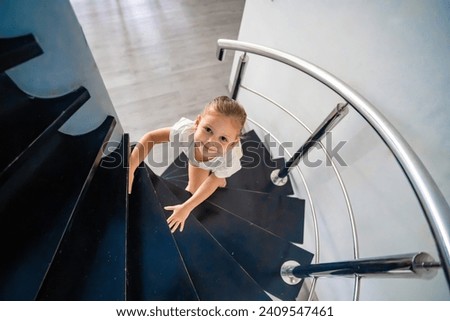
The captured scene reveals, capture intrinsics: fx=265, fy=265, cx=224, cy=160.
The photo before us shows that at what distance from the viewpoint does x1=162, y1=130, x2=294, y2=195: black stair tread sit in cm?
189

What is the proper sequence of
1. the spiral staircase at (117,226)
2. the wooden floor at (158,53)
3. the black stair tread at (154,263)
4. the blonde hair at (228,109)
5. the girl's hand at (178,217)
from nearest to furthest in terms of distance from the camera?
1. the spiral staircase at (117,226)
2. the black stair tread at (154,263)
3. the blonde hair at (228,109)
4. the girl's hand at (178,217)
5. the wooden floor at (158,53)

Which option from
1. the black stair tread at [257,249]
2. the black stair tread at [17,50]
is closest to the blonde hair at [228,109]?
the black stair tread at [257,249]

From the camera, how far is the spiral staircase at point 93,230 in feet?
2.84

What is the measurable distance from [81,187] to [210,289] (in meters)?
0.74

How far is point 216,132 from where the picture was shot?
128cm

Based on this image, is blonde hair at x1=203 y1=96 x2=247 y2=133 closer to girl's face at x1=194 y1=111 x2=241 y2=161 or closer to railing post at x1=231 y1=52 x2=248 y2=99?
girl's face at x1=194 y1=111 x2=241 y2=161

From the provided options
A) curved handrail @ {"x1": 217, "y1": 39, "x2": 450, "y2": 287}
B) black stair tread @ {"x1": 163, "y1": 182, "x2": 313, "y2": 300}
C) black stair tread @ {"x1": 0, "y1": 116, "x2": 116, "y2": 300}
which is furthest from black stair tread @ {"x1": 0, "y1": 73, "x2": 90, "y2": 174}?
curved handrail @ {"x1": 217, "y1": 39, "x2": 450, "y2": 287}

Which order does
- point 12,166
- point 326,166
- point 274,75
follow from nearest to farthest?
1. point 12,166
2. point 326,166
3. point 274,75

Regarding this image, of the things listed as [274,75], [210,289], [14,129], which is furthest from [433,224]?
[274,75]

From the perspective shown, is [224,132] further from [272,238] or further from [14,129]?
[14,129]

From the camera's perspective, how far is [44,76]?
1091 millimetres

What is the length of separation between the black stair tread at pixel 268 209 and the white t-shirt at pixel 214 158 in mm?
274

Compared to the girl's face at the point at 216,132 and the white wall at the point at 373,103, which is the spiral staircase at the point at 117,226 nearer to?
the white wall at the point at 373,103

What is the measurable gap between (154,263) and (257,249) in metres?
0.66
